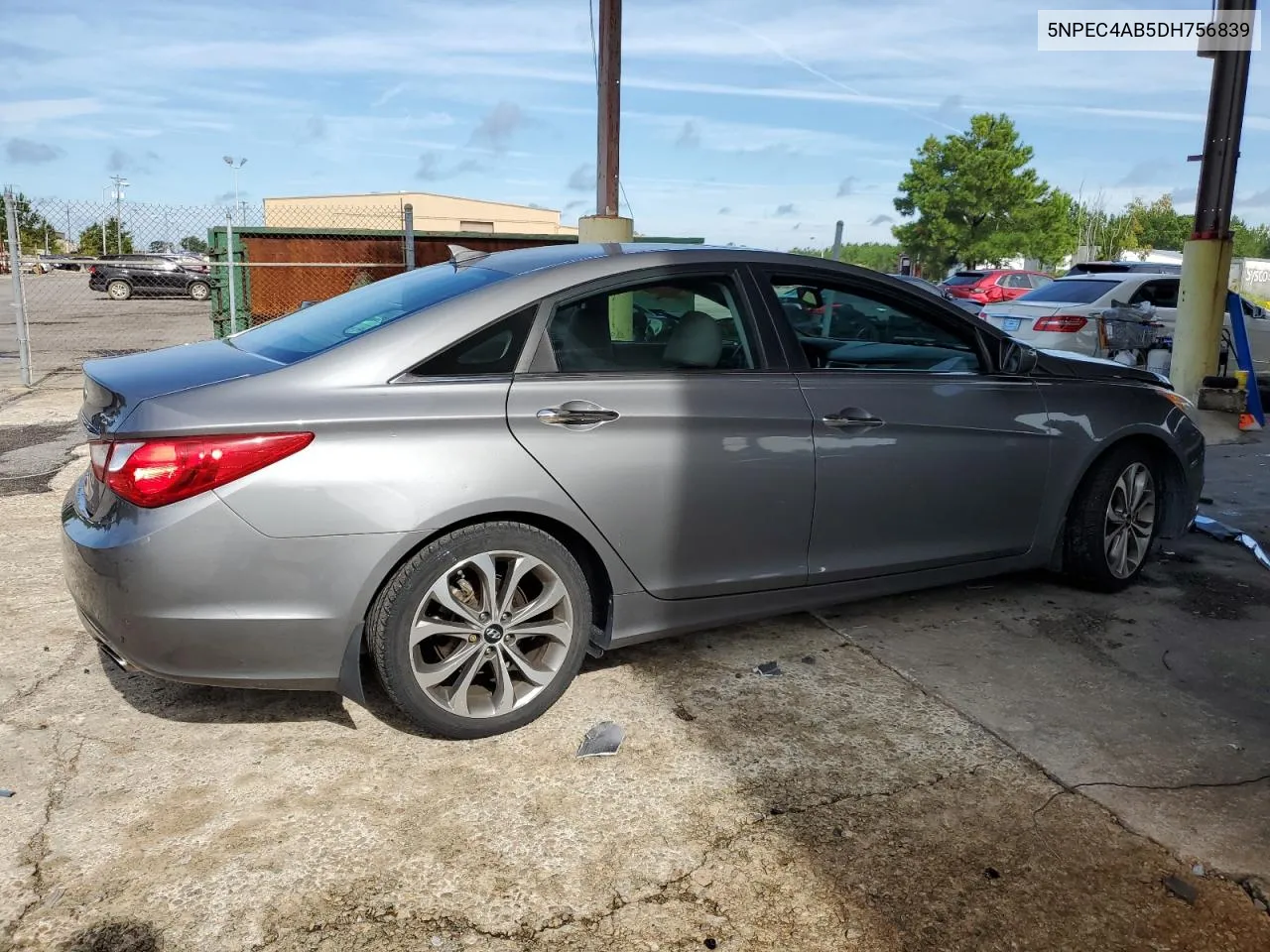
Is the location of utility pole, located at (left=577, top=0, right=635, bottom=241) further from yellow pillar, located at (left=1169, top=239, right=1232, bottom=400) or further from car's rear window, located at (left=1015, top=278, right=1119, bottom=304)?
car's rear window, located at (left=1015, top=278, right=1119, bottom=304)

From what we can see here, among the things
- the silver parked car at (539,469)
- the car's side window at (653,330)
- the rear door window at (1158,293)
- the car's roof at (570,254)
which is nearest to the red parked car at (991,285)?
the rear door window at (1158,293)

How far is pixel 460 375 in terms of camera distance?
326 cm

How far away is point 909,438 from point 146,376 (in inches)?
106

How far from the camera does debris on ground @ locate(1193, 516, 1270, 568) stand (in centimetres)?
564

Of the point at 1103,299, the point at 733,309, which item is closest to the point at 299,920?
the point at 733,309

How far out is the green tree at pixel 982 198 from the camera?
170 feet

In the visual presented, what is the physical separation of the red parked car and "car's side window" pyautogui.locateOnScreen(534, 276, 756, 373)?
2401cm

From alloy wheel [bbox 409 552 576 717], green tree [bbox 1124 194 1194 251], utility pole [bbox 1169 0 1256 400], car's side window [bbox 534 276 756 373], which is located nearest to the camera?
alloy wheel [bbox 409 552 576 717]

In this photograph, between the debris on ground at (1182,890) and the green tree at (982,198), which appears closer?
the debris on ground at (1182,890)

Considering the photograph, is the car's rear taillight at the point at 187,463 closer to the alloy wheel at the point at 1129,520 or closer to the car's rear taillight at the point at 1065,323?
the alloy wheel at the point at 1129,520

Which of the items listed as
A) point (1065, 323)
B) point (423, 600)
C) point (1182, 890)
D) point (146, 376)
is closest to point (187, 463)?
point (146, 376)

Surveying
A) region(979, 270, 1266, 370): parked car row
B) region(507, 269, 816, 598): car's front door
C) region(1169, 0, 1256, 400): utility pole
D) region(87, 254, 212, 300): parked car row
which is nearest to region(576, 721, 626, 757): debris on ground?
region(507, 269, 816, 598): car's front door

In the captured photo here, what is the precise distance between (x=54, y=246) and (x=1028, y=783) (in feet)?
187

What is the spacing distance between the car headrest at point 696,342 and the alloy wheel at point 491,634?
35.4 inches
